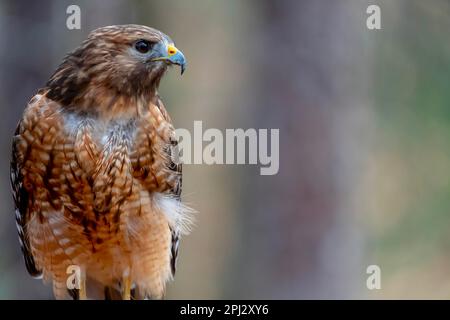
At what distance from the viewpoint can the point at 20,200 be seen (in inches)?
214

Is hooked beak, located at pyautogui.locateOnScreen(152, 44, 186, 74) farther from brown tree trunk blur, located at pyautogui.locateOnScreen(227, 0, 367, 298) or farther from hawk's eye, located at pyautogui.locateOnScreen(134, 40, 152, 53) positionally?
brown tree trunk blur, located at pyautogui.locateOnScreen(227, 0, 367, 298)

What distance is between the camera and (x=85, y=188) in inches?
200

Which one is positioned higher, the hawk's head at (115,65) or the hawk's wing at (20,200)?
the hawk's head at (115,65)

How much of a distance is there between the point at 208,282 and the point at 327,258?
1.78 m

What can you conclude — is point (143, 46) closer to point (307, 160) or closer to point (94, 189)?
point (94, 189)

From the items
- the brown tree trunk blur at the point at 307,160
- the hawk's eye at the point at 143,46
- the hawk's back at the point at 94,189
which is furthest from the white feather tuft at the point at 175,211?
the brown tree trunk blur at the point at 307,160

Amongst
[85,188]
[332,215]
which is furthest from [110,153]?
[332,215]

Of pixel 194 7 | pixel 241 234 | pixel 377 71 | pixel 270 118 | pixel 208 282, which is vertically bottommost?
pixel 208 282

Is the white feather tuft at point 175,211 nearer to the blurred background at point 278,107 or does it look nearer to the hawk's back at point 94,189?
the hawk's back at point 94,189

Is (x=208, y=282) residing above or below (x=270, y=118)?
below

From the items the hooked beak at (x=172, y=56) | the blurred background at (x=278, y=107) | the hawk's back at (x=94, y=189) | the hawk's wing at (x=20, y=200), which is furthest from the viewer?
the blurred background at (x=278, y=107)

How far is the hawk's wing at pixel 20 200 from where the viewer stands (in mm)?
5223

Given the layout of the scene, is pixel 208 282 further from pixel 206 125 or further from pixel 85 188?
pixel 85 188

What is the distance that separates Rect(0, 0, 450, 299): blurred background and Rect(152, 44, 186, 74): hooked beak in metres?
3.03
